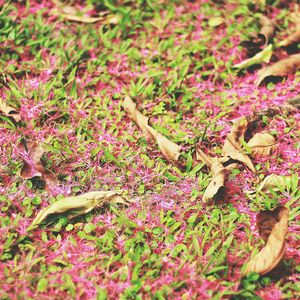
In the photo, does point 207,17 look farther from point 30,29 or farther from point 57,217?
point 57,217

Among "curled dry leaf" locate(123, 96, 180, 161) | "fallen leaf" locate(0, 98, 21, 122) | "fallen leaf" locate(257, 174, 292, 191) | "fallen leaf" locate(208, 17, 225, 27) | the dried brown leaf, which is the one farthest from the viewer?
"fallen leaf" locate(208, 17, 225, 27)

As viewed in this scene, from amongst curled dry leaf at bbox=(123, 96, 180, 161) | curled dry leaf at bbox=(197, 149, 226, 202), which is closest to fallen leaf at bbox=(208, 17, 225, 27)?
curled dry leaf at bbox=(123, 96, 180, 161)

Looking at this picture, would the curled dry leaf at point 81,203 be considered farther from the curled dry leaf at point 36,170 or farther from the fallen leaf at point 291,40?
the fallen leaf at point 291,40

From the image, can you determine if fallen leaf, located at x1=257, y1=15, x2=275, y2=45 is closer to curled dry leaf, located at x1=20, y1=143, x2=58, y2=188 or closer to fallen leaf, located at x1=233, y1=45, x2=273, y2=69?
fallen leaf, located at x1=233, y1=45, x2=273, y2=69

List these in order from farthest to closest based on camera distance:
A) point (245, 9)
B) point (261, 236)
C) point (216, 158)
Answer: point (245, 9), point (216, 158), point (261, 236)

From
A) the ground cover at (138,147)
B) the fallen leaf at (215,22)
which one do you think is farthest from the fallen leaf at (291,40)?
the fallen leaf at (215,22)

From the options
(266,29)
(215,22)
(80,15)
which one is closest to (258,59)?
(266,29)

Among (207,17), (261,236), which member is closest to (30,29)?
(207,17)
